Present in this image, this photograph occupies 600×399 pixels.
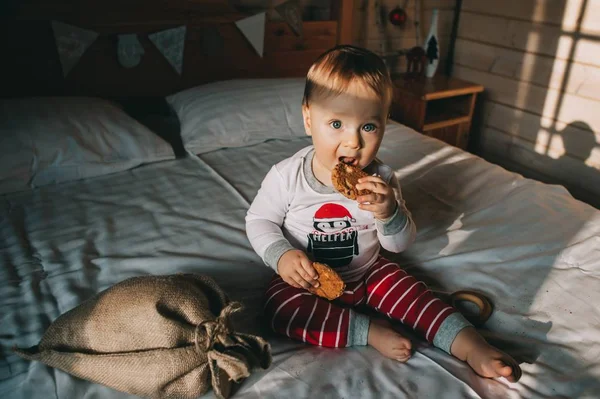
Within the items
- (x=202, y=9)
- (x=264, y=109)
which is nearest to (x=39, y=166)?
(x=264, y=109)

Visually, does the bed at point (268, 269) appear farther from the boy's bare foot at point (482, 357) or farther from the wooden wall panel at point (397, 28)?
the wooden wall panel at point (397, 28)

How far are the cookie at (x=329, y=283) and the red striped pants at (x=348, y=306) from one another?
4 centimetres

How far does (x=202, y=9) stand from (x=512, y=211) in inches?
57.9

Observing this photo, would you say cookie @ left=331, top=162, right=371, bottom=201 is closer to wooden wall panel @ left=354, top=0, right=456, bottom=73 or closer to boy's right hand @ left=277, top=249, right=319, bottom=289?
boy's right hand @ left=277, top=249, right=319, bottom=289

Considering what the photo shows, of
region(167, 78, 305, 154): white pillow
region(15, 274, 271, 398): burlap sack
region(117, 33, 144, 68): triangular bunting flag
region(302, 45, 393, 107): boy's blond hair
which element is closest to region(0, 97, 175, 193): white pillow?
region(167, 78, 305, 154): white pillow

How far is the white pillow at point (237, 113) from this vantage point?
179cm

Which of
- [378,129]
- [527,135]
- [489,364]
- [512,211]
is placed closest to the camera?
[489,364]

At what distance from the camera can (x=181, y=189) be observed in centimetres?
152

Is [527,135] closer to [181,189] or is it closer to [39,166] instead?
[181,189]

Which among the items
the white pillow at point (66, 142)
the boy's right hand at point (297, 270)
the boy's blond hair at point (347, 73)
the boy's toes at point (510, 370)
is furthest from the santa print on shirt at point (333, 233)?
the white pillow at point (66, 142)

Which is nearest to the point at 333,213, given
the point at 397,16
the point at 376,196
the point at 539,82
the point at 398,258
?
the point at 376,196

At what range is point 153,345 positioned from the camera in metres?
0.78

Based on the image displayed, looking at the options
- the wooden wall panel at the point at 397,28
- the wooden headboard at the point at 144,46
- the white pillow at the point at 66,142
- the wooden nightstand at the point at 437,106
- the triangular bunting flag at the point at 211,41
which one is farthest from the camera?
the wooden wall panel at the point at 397,28

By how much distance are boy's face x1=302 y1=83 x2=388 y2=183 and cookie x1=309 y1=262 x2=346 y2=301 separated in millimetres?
216
